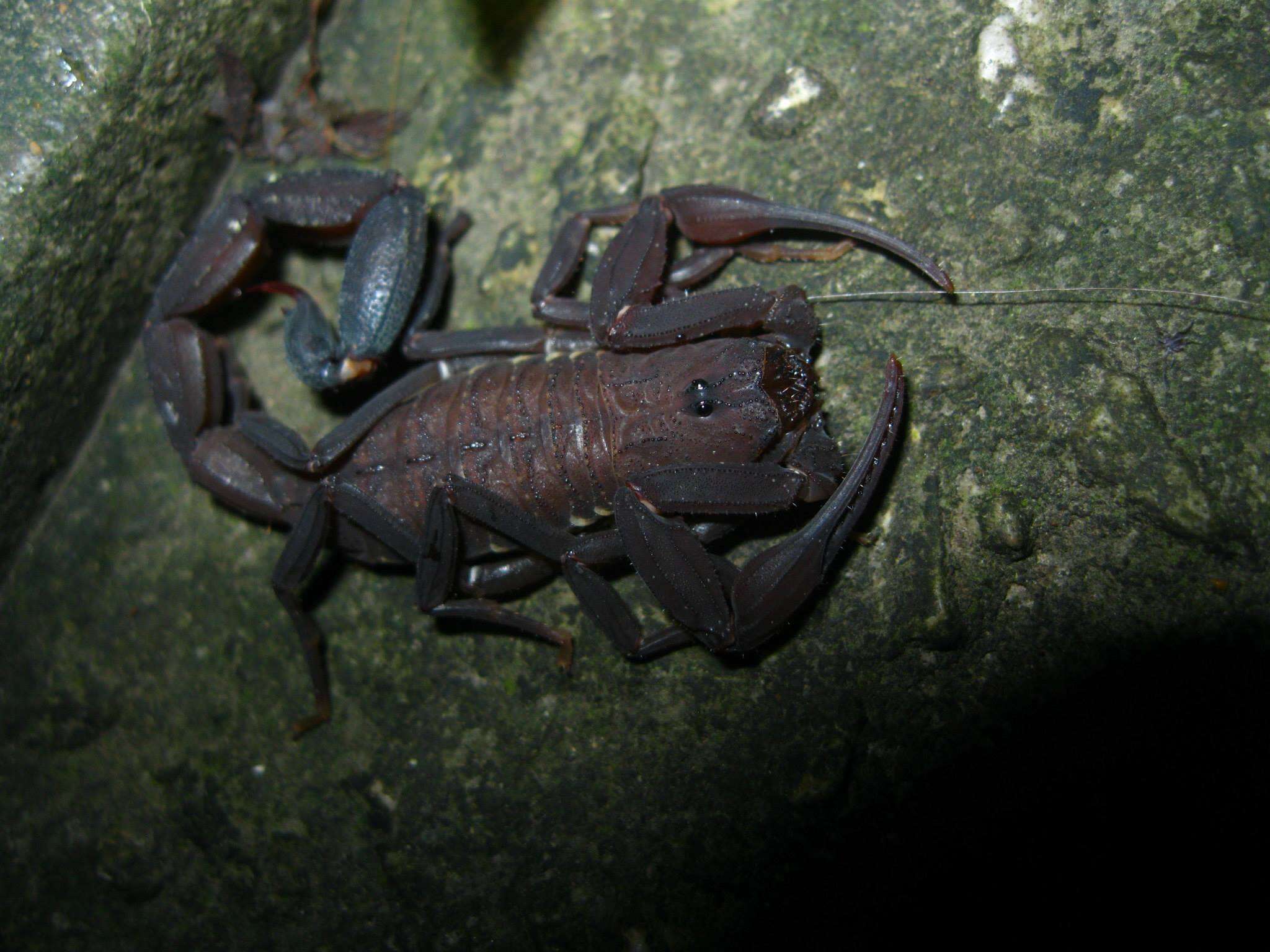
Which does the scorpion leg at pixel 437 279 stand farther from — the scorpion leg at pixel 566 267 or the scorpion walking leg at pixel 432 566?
the scorpion walking leg at pixel 432 566

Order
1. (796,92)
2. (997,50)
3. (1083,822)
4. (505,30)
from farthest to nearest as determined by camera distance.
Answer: (505,30) < (796,92) < (997,50) < (1083,822)

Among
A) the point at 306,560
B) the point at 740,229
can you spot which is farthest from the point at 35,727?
the point at 740,229

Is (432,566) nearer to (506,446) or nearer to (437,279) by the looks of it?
(506,446)

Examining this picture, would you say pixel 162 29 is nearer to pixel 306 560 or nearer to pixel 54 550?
pixel 306 560

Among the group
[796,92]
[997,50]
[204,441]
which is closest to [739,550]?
[796,92]

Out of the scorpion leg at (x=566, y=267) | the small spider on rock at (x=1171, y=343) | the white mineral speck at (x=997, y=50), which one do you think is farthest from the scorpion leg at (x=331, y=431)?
the small spider on rock at (x=1171, y=343)

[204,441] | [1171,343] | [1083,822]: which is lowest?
[1083,822]
